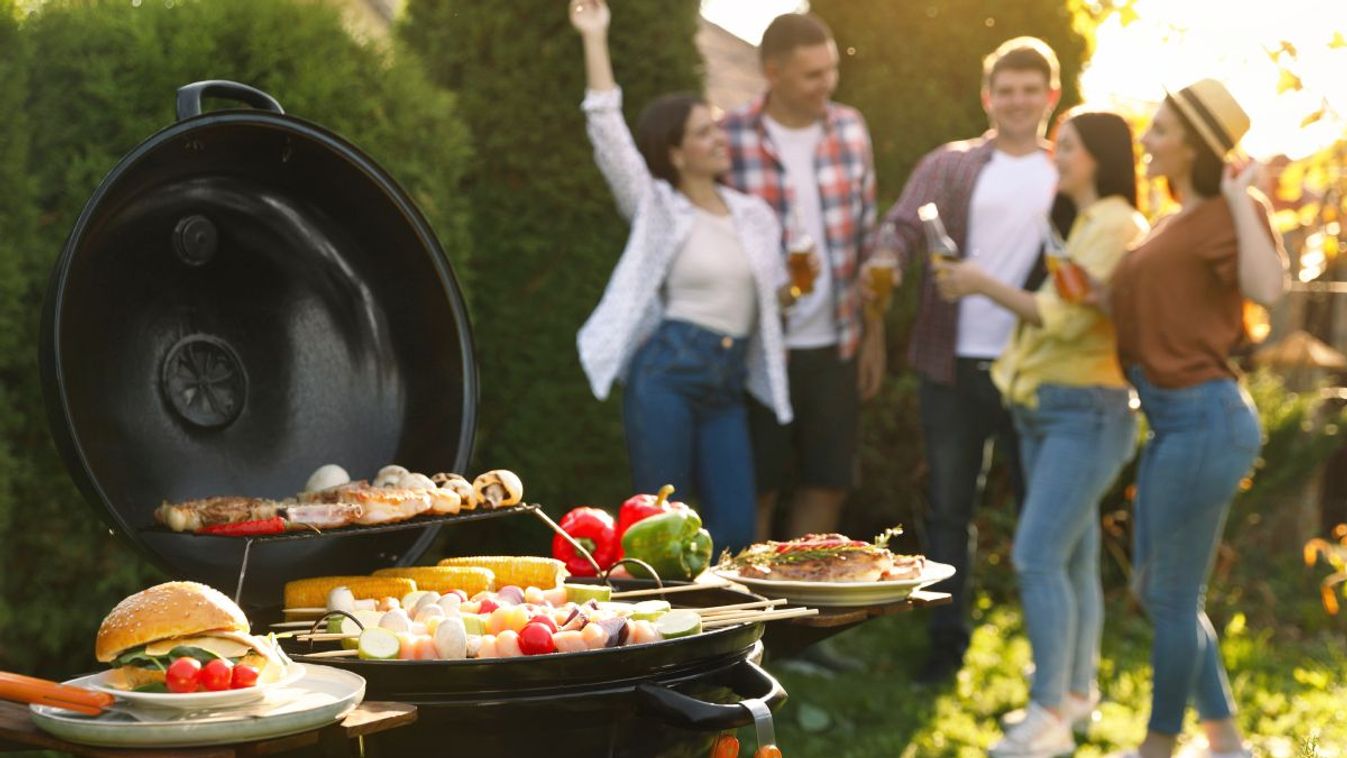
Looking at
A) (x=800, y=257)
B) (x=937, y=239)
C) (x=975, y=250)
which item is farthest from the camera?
(x=975, y=250)

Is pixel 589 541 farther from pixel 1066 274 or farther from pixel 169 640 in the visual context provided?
pixel 1066 274

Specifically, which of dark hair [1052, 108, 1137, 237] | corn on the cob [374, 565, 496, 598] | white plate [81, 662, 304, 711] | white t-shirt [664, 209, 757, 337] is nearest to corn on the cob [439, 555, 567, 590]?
corn on the cob [374, 565, 496, 598]

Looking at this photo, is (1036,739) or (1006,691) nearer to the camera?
(1036,739)

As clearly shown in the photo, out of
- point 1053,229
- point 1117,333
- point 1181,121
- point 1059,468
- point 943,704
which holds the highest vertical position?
point 1181,121

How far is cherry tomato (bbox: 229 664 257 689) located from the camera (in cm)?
194

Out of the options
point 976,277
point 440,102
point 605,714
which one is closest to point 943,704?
point 976,277

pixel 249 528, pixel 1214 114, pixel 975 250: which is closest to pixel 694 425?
pixel 975 250

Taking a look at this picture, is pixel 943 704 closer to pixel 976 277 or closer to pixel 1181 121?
pixel 976 277

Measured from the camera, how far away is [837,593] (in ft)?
9.34

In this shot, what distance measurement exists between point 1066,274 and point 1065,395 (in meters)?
0.41

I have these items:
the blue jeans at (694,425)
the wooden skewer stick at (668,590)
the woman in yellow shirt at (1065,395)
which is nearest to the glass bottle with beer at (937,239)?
the woman in yellow shirt at (1065,395)

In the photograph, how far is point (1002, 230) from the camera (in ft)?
18.7

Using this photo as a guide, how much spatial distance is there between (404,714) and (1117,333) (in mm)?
3233

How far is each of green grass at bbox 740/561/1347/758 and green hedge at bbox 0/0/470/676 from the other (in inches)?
91.5
